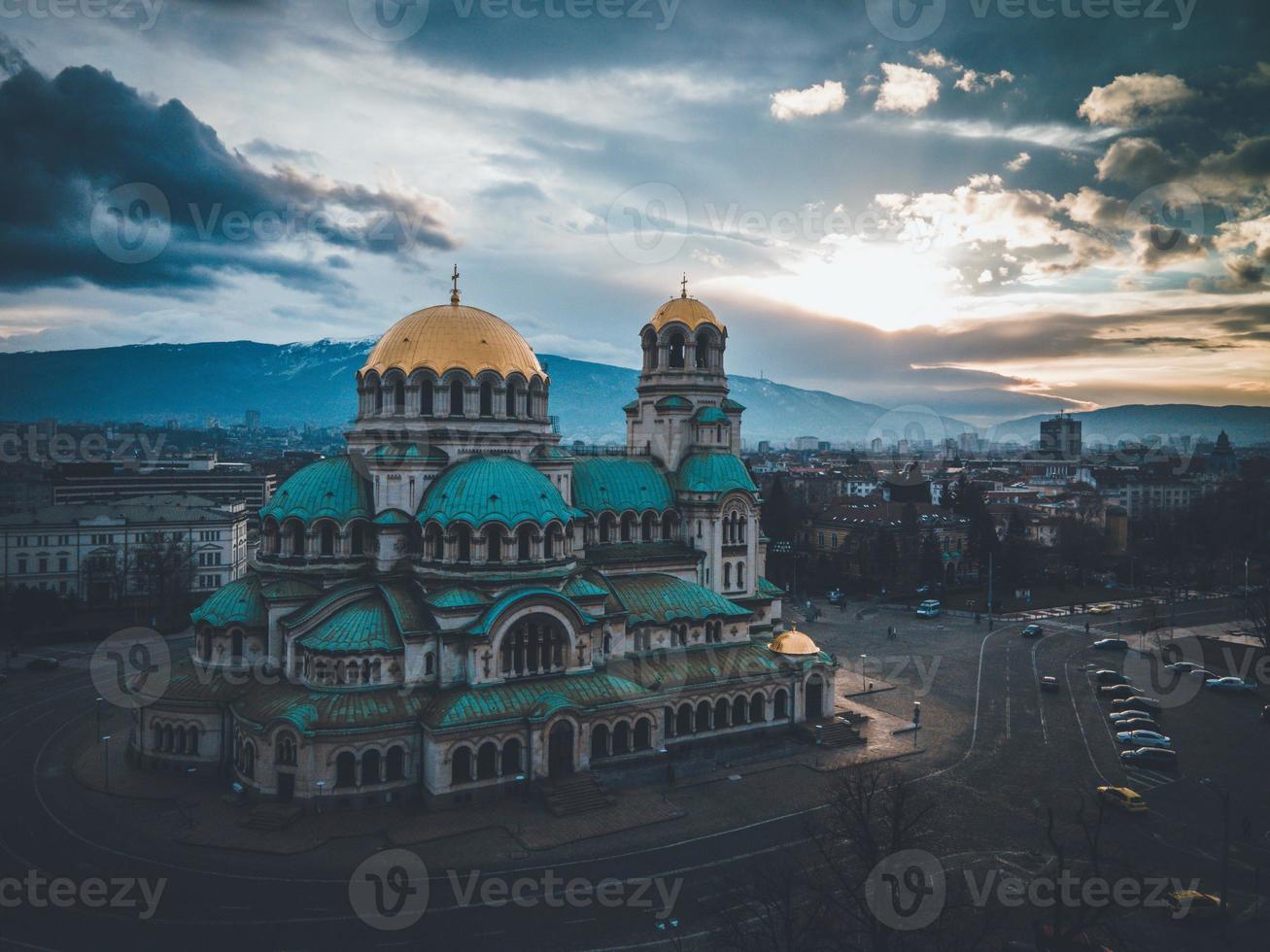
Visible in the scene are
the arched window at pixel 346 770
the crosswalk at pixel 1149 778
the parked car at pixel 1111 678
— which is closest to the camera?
the arched window at pixel 346 770

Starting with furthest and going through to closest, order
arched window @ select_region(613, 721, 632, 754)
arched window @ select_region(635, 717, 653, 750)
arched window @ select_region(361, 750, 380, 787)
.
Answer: arched window @ select_region(635, 717, 653, 750) < arched window @ select_region(613, 721, 632, 754) < arched window @ select_region(361, 750, 380, 787)

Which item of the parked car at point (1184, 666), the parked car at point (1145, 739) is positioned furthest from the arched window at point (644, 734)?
the parked car at point (1184, 666)

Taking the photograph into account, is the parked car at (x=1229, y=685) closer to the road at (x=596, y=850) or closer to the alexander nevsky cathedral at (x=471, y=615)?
the road at (x=596, y=850)

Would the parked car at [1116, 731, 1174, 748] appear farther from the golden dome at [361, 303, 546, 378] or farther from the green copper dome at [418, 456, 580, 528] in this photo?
the golden dome at [361, 303, 546, 378]

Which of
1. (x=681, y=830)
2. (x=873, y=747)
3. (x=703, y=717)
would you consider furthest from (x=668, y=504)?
(x=681, y=830)

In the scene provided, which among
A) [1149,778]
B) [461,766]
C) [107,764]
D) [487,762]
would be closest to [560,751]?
[487,762]

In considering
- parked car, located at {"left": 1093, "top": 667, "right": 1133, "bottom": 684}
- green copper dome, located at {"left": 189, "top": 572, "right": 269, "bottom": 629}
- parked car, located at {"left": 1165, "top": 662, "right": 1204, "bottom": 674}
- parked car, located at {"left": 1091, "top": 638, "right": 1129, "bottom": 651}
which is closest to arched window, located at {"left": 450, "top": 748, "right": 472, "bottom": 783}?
green copper dome, located at {"left": 189, "top": 572, "right": 269, "bottom": 629}
